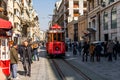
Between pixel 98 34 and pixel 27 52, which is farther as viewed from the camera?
pixel 98 34

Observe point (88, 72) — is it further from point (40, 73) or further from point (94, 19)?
point (94, 19)

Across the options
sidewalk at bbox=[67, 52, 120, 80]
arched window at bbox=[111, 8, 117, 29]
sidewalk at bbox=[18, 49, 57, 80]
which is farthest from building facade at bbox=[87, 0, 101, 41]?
sidewalk at bbox=[18, 49, 57, 80]

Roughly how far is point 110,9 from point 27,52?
2898 centimetres

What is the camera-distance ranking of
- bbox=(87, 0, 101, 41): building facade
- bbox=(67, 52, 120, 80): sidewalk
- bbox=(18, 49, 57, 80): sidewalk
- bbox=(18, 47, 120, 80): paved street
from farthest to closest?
bbox=(87, 0, 101, 41): building facade, bbox=(67, 52, 120, 80): sidewalk, bbox=(18, 47, 120, 80): paved street, bbox=(18, 49, 57, 80): sidewalk

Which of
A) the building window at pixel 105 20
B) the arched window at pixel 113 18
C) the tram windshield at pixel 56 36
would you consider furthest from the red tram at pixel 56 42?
the building window at pixel 105 20

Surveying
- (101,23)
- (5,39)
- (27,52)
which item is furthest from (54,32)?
(5,39)

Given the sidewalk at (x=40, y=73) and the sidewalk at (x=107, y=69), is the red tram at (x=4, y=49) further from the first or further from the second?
the sidewalk at (x=107, y=69)

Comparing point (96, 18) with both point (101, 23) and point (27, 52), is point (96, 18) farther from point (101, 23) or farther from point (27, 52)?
point (27, 52)

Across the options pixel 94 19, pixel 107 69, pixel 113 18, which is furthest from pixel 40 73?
pixel 94 19

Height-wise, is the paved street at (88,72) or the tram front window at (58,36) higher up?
the tram front window at (58,36)

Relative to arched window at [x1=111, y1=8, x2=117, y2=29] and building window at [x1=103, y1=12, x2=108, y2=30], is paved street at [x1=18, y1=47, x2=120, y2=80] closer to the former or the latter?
arched window at [x1=111, y1=8, x2=117, y2=29]

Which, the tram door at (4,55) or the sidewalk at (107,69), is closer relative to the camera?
the tram door at (4,55)

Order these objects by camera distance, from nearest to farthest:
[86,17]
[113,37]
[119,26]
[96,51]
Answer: [96,51], [119,26], [113,37], [86,17]

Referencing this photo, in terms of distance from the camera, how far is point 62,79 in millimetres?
16969
